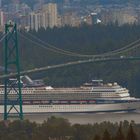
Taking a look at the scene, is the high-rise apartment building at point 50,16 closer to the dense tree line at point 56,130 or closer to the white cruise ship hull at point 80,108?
the white cruise ship hull at point 80,108

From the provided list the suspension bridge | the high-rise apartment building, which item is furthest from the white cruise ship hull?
the high-rise apartment building

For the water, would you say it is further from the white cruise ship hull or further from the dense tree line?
the dense tree line

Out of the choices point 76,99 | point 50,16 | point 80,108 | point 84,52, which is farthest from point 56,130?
point 50,16

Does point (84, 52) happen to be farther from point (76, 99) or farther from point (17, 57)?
point (17, 57)

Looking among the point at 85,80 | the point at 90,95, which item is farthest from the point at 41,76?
the point at 90,95

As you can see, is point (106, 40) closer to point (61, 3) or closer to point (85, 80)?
point (85, 80)

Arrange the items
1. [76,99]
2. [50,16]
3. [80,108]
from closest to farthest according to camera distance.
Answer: [80,108] < [76,99] < [50,16]
